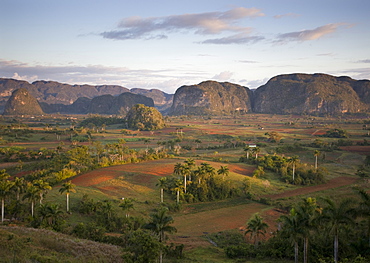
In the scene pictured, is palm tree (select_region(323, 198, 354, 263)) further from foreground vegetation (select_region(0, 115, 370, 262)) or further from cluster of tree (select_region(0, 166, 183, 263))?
cluster of tree (select_region(0, 166, 183, 263))

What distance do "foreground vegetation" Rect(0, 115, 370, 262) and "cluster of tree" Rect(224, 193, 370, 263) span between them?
76 mm

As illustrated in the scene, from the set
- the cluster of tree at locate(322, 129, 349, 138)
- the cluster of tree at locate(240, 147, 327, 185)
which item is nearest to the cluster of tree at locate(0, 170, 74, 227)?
the cluster of tree at locate(240, 147, 327, 185)

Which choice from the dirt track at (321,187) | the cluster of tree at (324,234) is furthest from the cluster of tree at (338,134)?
the cluster of tree at (324,234)

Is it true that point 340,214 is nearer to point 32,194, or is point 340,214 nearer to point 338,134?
point 32,194

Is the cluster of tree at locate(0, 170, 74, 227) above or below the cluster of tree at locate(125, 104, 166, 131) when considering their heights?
below

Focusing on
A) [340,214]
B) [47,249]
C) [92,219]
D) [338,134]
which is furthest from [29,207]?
[338,134]

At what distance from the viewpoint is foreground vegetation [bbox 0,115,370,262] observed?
2264 centimetres

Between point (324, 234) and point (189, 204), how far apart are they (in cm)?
2550

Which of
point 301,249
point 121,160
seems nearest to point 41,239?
point 301,249

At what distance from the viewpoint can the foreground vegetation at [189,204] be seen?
22641 millimetres

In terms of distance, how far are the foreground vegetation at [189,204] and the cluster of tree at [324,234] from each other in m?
0.08

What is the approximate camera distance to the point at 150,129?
152 meters

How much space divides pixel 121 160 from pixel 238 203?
30.4 metres

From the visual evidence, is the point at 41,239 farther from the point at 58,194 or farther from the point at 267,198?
the point at 267,198
